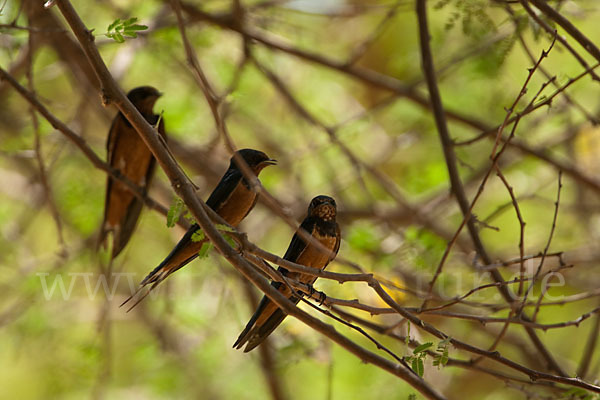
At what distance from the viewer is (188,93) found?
306 inches

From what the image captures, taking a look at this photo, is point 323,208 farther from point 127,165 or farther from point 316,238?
point 127,165

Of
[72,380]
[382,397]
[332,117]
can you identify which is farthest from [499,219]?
[72,380]

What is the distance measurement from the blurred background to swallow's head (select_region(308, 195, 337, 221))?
4.42ft

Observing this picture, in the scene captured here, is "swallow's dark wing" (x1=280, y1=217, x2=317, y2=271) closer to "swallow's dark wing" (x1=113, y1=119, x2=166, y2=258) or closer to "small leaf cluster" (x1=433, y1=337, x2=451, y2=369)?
"small leaf cluster" (x1=433, y1=337, x2=451, y2=369)

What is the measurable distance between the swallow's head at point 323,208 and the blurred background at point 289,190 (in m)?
1.35

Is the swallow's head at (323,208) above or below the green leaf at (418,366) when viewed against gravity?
above

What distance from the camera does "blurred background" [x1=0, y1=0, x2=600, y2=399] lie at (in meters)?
5.13

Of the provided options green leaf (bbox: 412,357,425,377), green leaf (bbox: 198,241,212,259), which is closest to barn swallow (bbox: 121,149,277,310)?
green leaf (bbox: 198,241,212,259)

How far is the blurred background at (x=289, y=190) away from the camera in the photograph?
5.13 meters

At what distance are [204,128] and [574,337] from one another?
547cm

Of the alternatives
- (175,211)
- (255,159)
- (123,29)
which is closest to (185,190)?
(175,211)

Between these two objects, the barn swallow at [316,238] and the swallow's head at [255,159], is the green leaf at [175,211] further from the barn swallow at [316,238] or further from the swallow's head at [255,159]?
the barn swallow at [316,238]

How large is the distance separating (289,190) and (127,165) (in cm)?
308

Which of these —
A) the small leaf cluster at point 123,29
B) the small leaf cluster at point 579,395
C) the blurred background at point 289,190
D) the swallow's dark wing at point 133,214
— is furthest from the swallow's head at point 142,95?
the small leaf cluster at point 579,395
